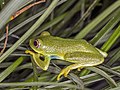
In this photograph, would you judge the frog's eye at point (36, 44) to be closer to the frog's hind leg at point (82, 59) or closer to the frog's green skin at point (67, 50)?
the frog's green skin at point (67, 50)

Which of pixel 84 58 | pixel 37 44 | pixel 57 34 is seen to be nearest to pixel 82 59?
pixel 84 58

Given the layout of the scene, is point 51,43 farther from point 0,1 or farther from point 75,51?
point 0,1

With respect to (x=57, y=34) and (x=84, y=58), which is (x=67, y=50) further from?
(x=57, y=34)

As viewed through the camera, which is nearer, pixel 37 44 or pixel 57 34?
pixel 37 44

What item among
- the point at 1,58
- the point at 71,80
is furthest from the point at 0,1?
the point at 71,80

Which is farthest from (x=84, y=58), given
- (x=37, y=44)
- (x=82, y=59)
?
(x=37, y=44)

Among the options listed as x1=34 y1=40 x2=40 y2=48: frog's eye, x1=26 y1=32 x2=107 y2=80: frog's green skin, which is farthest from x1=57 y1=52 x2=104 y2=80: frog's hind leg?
x1=34 y1=40 x2=40 y2=48: frog's eye

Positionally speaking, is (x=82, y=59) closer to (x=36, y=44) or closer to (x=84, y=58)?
(x=84, y=58)
